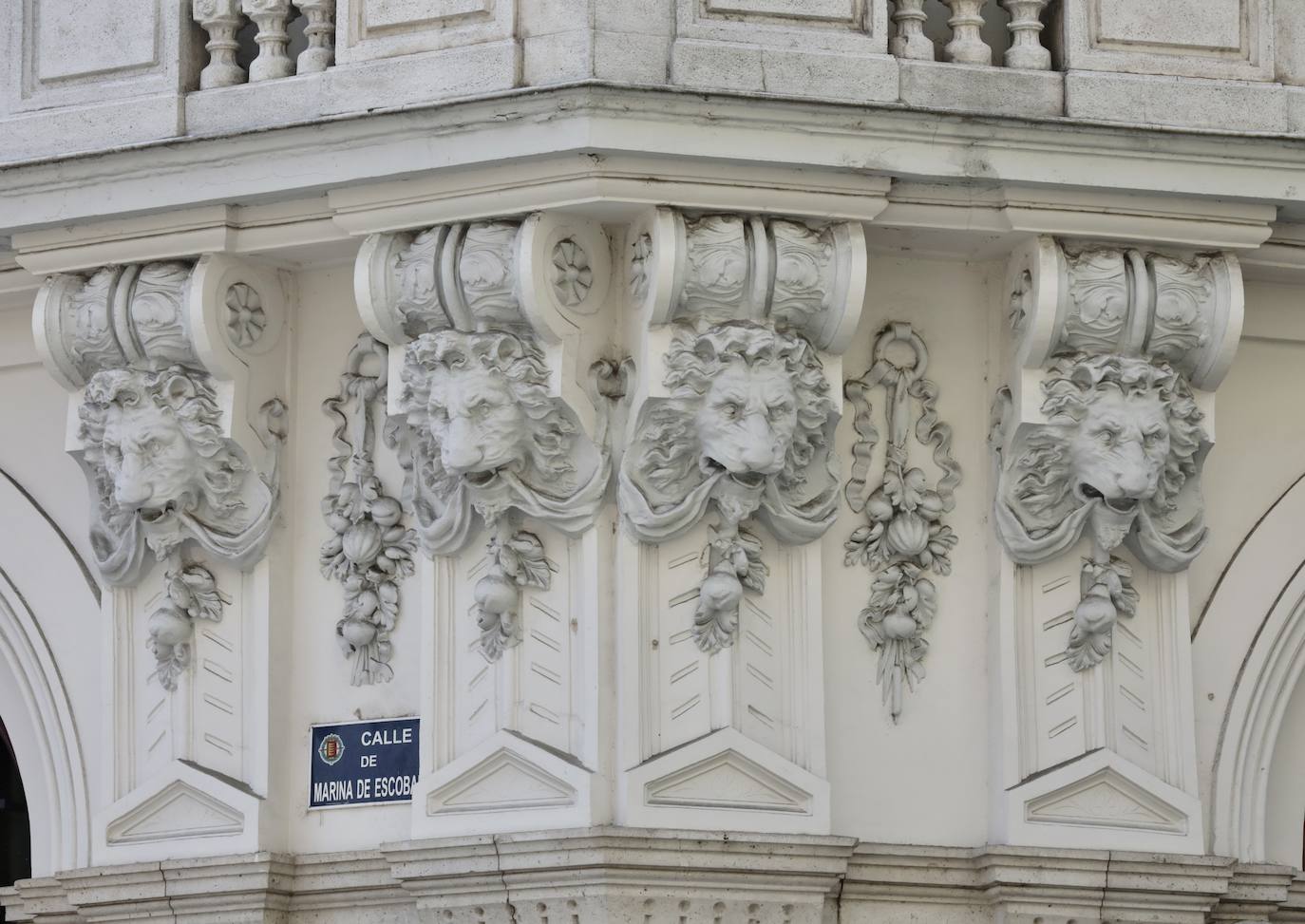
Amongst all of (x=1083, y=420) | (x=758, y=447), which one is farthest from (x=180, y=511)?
(x=1083, y=420)

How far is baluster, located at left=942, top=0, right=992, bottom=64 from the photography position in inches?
336

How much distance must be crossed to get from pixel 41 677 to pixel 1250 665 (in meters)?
3.61

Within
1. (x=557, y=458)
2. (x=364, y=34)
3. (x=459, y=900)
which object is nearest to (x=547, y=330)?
(x=557, y=458)

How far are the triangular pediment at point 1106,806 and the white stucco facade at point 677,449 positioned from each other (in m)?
0.01

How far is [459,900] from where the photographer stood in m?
8.28

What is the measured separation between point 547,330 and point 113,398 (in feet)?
4.38

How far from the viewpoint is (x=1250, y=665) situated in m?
8.91

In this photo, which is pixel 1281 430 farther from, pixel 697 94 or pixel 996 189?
pixel 697 94

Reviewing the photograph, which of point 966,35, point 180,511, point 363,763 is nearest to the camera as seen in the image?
point 966,35

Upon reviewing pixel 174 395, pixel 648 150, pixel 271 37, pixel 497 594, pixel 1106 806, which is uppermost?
pixel 271 37

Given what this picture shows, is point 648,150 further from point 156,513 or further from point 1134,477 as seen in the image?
point 156,513

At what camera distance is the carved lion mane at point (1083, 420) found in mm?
8539

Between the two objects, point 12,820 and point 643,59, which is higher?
point 643,59

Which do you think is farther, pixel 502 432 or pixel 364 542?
pixel 364 542
